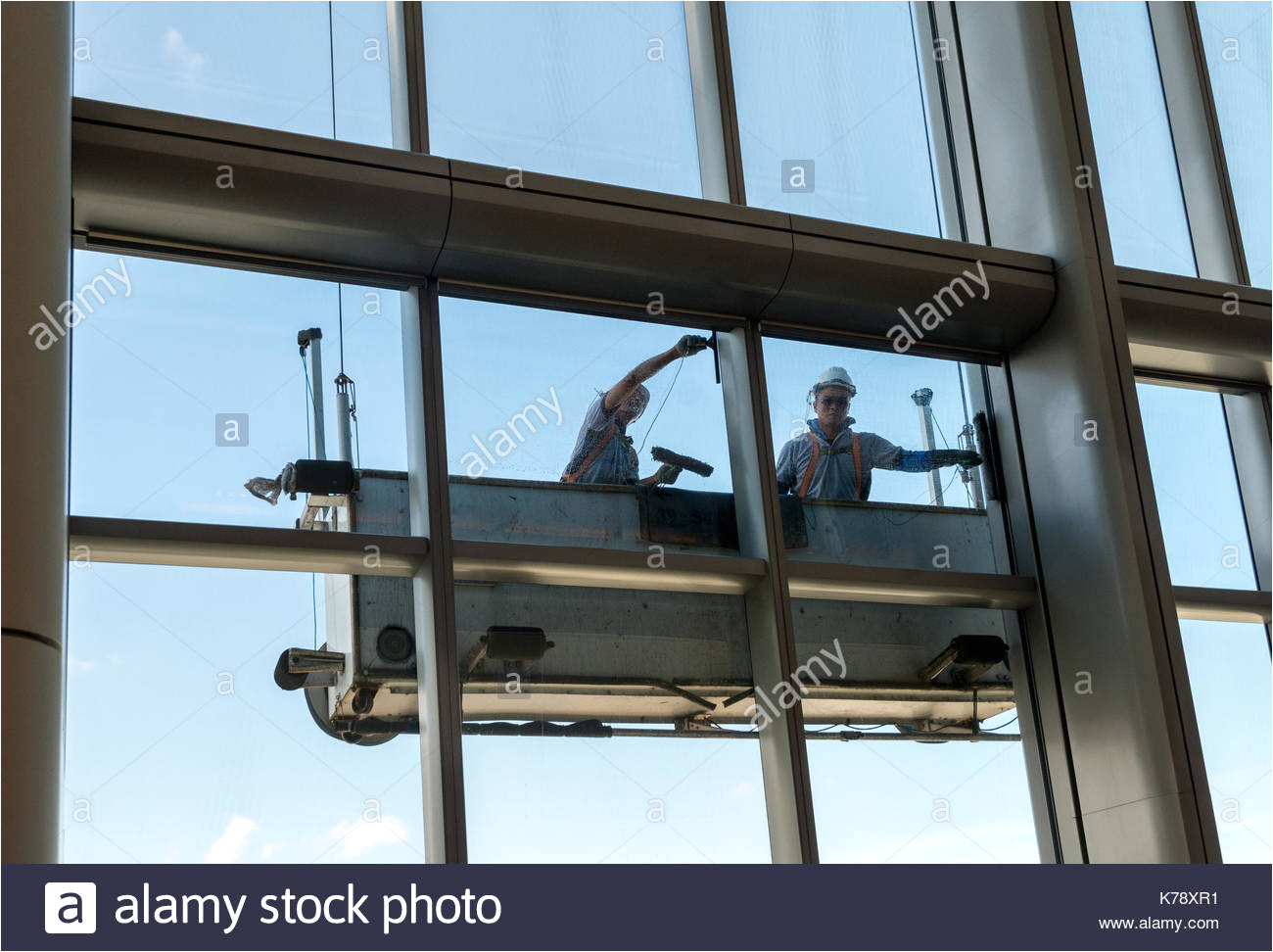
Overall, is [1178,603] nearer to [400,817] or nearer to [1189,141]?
[1189,141]

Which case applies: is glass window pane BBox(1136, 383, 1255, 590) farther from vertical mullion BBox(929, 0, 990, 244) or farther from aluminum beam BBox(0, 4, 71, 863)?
aluminum beam BBox(0, 4, 71, 863)

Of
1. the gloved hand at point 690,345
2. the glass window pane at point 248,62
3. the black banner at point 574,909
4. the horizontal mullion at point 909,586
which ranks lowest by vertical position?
the black banner at point 574,909

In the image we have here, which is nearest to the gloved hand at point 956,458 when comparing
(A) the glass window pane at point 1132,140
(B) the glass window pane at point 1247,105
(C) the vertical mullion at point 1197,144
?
(A) the glass window pane at point 1132,140

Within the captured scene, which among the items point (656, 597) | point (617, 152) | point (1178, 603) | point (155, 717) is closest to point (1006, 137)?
point (617, 152)

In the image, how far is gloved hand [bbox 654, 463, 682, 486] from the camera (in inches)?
203

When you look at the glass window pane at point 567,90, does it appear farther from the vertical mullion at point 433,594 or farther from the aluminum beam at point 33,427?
the aluminum beam at point 33,427

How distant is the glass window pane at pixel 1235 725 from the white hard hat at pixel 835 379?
1692 mm

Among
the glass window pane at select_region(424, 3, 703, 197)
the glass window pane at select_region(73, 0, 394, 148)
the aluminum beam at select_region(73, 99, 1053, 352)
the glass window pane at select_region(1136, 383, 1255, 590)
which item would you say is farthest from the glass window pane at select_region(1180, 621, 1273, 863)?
the glass window pane at select_region(73, 0, 394, 148)

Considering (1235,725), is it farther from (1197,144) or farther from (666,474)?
(1197,144)

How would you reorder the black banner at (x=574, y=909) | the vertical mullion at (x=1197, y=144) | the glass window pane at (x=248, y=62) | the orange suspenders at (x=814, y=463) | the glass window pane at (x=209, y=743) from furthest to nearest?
the vertical mullion at (x=1197, y=144), the orange suspenders at (x=814, y=463), the glass window pane at (x=248, y=62), the glass window pane at (x=209, y=743), the black banner at (x=574, y=909)

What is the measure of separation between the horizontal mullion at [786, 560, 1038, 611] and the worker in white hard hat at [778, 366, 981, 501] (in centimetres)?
33

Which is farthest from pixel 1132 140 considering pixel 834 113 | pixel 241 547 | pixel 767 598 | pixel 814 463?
pixel 241 547

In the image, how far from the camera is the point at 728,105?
5672mm

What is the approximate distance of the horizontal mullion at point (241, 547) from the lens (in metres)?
4.28
